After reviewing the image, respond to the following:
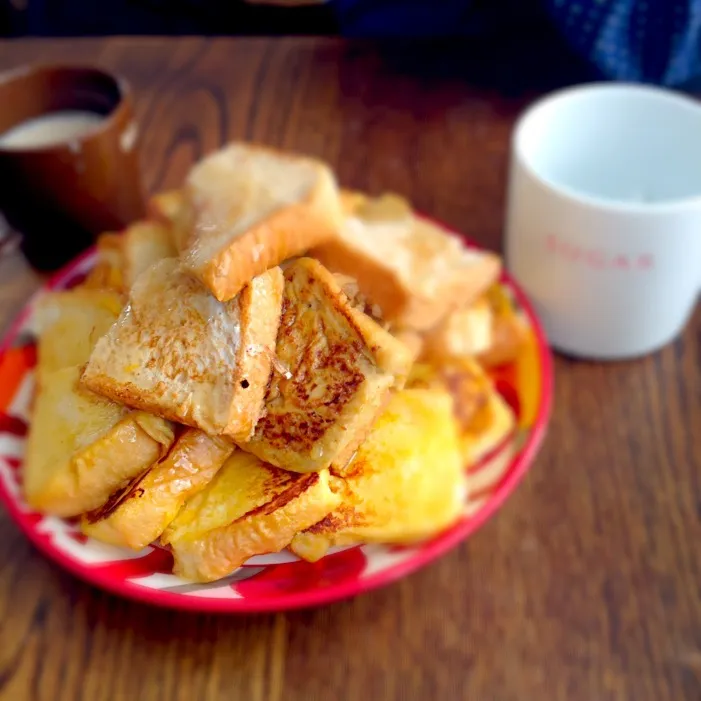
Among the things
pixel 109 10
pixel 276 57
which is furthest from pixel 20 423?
pixel 109 10

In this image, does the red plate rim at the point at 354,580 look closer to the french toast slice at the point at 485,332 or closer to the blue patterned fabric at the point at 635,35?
the french toast slice at the point at 485,332

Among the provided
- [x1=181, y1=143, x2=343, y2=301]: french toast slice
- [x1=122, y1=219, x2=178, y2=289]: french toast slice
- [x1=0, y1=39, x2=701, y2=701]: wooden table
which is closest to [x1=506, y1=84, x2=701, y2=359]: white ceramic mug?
[x1=0, y1=39, x2=701, y2=701]: wooden table

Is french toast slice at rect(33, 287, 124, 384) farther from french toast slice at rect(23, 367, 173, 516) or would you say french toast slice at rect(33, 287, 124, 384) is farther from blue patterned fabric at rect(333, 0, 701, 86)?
blue patterned fabric at rect(333, 0, 701, 86)

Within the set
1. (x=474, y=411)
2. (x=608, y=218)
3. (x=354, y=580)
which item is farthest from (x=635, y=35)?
(x=354, y=580)

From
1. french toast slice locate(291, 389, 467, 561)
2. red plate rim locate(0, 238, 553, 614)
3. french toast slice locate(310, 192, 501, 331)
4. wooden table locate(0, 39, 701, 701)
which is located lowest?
wooden table locate(0, 39, 701, 701)

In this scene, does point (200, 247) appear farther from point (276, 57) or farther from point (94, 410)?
point (276, 57)

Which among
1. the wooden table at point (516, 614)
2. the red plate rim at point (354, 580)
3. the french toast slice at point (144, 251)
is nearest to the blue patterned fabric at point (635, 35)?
the wooden table at point (516, 614)
